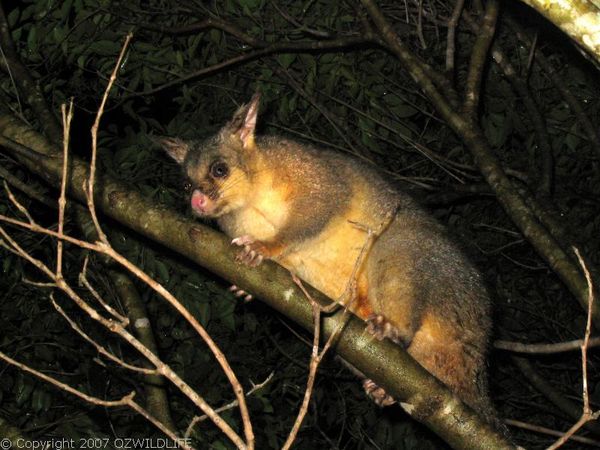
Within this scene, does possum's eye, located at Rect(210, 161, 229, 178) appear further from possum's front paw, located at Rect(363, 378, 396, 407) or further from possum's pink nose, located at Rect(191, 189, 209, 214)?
possum's front paw, located at Rect(363, 378, 396, 407)

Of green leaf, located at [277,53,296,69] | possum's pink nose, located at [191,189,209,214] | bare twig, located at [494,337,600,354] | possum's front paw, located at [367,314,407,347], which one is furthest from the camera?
green leaf, located at [277,53,296,69]

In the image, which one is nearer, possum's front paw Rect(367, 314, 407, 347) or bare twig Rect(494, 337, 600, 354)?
bare twig Rect(494, 337, 600, 354)

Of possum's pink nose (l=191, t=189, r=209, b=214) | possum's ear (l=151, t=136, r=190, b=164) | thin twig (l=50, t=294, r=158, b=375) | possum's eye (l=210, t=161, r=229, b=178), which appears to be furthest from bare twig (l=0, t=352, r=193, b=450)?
possum's ear (l=151, t=136, r=190, b=164)

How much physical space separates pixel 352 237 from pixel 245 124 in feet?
3.20

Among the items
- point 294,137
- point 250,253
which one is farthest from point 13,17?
point 250,253

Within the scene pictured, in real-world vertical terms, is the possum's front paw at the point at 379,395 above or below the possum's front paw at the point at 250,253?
below

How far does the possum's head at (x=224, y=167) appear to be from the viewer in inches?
166

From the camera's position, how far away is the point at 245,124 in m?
4.30

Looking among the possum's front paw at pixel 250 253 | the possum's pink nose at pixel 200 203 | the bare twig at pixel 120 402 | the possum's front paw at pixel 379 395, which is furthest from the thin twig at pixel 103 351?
the possum's pink nose at pixel 200 203

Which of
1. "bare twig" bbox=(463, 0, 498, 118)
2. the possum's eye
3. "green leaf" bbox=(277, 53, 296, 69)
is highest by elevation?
"bare twig" bbox=(463, 0, 498, 118)

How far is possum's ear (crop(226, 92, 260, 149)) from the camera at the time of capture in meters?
4.18

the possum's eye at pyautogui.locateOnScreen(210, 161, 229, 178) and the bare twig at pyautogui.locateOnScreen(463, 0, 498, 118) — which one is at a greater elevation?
the bare twig at pyautogui.locateOnScreen(463, 0, 498, 118)

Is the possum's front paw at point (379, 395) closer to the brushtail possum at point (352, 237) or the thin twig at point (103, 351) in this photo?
the brushtail possum at point (352, 237)

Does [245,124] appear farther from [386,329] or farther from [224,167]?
[386,329]
